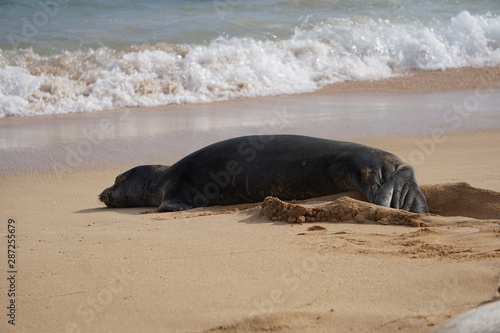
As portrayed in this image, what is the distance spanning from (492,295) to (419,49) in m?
14.2

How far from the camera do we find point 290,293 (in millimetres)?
3064

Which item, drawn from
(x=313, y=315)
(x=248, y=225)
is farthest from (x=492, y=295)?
(x=248, y=225)

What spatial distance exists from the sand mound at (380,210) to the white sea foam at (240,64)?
8.01 metres

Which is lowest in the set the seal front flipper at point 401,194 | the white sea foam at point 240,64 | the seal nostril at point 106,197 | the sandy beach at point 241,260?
the sandy beach at point 241,260

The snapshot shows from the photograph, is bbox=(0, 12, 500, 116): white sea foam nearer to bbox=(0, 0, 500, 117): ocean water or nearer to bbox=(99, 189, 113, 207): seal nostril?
bbox=(0, 0, 500, 117): ocean water

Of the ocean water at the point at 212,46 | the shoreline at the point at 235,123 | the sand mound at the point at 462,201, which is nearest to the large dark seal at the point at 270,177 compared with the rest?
the sand mound at the point at 462,201

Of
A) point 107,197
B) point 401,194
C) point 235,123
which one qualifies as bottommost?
point 107,197

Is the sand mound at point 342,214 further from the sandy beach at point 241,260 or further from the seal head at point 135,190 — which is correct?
the seal head at point 135,190

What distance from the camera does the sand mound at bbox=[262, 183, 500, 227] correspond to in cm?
437

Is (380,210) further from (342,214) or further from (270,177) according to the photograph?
(270,177)

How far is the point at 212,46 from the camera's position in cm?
1531

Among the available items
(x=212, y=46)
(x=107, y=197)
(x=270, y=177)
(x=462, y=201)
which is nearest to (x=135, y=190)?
(x=107, y=197)

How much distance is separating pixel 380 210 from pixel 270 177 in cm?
151

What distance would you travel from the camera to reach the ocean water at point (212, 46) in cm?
1291
